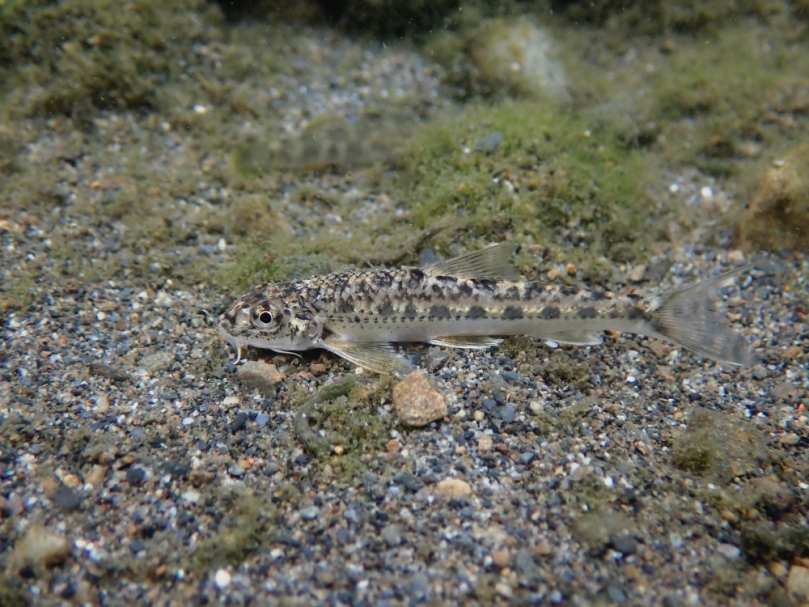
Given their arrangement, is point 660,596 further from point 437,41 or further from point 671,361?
point 437,41

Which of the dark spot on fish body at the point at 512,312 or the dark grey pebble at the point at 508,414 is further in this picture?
the dark spot on fish body at the point at 512,312

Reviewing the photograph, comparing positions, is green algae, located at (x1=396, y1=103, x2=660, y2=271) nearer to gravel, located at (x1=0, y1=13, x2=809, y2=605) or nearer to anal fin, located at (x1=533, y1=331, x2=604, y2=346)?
anal fin, located at (x1=533, y1=331, x2=604, y2=346)

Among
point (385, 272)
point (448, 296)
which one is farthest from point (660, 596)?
point (385, 272)

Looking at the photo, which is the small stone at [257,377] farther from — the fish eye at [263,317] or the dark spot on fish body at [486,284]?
the dark spot on fish body at [486,284]

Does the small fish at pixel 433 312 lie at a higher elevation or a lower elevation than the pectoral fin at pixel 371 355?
higher

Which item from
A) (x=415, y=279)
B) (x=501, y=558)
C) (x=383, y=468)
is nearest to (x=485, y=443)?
(x=383, y=468)

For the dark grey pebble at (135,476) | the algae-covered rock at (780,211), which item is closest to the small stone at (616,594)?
the dark grey pebble at (135,476)

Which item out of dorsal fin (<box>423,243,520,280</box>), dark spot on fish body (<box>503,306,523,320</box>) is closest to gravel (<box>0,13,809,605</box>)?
dark spot on fish body (<box>503,306,523,320</box>)

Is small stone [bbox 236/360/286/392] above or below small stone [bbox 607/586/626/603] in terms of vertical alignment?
below
